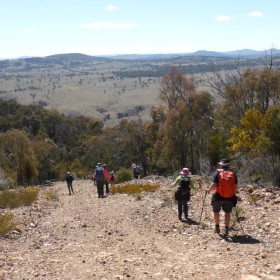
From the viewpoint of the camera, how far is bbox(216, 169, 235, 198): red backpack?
9.59 meters

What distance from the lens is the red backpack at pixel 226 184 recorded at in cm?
959

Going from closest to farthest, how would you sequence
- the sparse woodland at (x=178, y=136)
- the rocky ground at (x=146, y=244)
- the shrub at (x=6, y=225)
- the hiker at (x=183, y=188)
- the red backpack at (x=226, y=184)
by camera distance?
the rocky ground at (x=146, y=244), the red backpack at (x=226, y=184), the shrub at (x=6, y=225), the hiker at (x=183, y=188), the sparse woodland at (x=178, y=136)

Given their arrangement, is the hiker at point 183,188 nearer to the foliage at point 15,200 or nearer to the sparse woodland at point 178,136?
the sparse woodland at point 178,136

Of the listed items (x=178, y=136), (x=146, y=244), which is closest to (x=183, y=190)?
(x=146, y=244)

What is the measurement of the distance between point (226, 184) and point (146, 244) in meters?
2.25

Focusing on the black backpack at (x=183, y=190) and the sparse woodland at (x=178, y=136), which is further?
the sparse woodland at (x=178, y=136)

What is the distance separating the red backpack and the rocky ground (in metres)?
0.94

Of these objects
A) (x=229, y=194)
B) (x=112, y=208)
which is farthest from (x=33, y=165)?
(x=229, y=194)

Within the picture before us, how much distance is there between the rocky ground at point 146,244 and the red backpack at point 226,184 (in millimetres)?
939

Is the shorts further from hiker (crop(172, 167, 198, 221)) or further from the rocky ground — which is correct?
hiker (crop(172, 167, 198, 221))

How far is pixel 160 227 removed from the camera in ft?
37.0

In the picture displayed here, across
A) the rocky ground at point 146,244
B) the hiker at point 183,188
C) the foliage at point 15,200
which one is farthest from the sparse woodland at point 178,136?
the foliage at point 15,200

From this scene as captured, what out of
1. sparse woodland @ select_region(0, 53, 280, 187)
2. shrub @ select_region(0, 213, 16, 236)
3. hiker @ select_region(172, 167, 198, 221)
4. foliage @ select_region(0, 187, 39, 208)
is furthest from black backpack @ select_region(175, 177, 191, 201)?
foliage @ select_region(0, 187, 39, 208)

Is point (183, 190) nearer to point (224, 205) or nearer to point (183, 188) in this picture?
point (183, 188)
